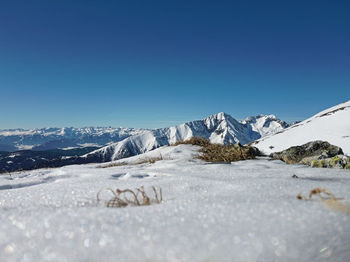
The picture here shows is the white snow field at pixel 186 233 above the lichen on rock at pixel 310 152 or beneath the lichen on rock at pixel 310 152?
beneath

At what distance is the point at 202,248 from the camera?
849 millimetres

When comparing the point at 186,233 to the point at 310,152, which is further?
the point at 310,152

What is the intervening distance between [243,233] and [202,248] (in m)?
0.22

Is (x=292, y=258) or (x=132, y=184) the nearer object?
(x=292, y=258)

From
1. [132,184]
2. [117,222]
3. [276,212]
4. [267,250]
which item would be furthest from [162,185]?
[267,250]

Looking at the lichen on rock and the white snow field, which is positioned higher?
the lichen on rock

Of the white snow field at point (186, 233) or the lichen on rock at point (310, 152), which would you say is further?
the lichen on rock at point (310, 152)

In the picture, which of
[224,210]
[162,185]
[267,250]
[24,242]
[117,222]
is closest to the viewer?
[267,250]

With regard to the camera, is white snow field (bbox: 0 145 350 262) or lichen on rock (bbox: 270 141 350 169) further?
lichen on rock (bbox: 270 141 350 169)

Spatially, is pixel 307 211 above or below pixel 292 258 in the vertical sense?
above

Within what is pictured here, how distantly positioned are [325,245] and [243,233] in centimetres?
35

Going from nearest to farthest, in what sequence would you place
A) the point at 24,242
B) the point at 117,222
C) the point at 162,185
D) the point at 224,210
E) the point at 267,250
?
1. the point at 267,250
2. the point at 24,242
3. the point at 117,222
4. the point at 224,210
5. the point at 162,185

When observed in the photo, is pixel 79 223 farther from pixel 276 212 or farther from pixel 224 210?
pixel 276 212

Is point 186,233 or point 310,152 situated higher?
point 310,152
